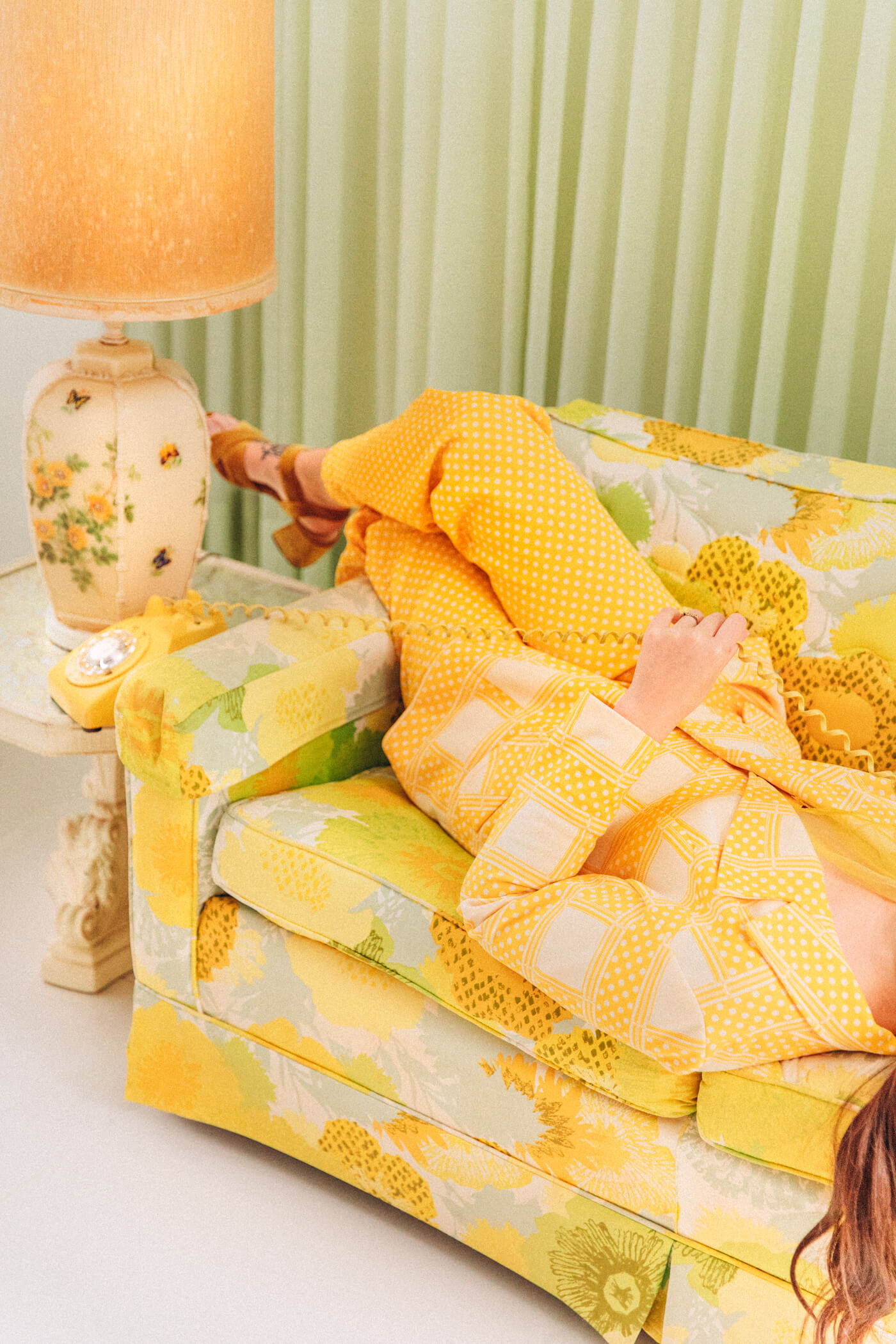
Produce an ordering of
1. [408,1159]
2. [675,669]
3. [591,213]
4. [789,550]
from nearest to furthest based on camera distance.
A: 1. [675,669]
2. [408,1159]
3. [789,550]
4. [591,213]

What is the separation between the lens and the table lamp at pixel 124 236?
4.43ft

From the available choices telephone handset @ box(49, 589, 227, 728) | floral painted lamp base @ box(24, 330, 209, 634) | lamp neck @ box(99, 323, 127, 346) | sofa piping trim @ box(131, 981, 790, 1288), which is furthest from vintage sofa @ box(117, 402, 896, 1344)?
lamp neck @ box(99, 323, 127, 346)

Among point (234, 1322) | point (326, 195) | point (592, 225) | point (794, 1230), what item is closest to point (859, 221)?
point (592, 225)

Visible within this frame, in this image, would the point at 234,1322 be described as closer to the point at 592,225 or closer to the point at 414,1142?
the point at 414,1142

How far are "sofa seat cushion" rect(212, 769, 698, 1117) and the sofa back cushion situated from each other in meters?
0.45

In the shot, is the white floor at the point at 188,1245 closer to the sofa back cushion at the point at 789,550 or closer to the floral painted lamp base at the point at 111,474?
the floral painted lamp base at the point at 111,474

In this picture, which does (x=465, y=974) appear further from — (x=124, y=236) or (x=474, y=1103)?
(x=124, y=236)

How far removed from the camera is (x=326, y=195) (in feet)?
6.97

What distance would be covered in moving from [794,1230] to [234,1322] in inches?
22.7

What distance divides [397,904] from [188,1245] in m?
0.46

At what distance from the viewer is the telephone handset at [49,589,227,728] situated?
148 cm

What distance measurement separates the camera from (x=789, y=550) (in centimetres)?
151

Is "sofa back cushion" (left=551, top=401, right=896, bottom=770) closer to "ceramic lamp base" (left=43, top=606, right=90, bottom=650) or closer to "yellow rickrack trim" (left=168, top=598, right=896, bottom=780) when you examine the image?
"yellow rickrack trim" (left=168, top=598, right=896, bottom=780)

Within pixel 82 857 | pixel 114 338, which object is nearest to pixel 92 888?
pixel 82 857
